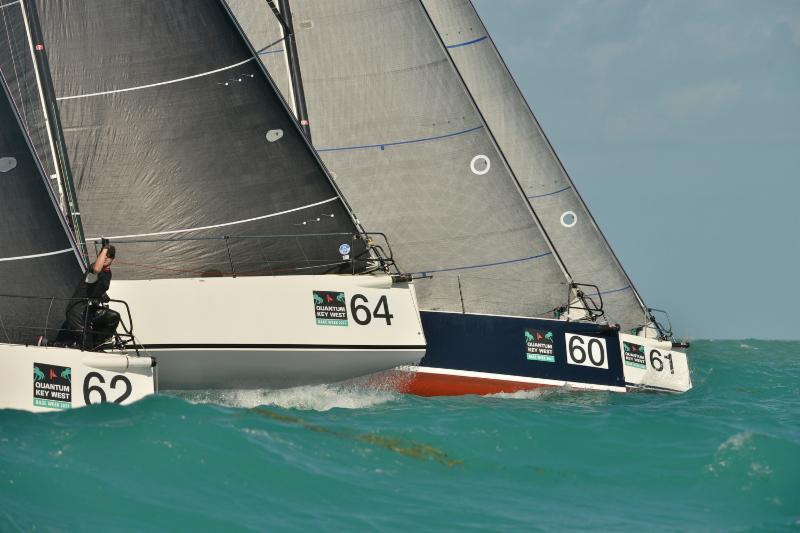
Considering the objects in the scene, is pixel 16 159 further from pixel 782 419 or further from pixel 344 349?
pixel 782 419

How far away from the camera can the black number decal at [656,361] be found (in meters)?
16.6

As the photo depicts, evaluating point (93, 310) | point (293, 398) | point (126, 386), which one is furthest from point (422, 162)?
point (126, 386)

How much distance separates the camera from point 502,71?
19219mm

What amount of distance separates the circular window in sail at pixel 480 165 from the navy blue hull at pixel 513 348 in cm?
196

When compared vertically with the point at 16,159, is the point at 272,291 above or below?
below

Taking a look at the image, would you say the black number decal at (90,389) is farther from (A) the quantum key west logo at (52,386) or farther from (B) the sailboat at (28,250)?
(B) the sailboat at (28,250)

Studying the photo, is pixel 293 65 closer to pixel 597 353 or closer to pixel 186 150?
pixel 186 150

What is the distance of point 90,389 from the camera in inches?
403

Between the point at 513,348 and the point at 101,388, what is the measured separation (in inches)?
244

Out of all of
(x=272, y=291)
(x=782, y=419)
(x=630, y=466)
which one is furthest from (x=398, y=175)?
(x=630, y=466)

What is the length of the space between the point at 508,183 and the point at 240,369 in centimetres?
516

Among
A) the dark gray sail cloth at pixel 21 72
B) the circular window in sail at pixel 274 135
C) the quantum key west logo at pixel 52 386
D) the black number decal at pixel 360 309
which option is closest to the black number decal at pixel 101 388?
the quantum key west logo at pixel 52 386

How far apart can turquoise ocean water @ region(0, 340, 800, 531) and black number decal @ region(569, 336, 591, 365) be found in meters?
2.82

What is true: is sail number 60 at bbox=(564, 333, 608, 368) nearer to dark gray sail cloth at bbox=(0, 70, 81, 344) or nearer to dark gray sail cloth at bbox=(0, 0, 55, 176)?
dark gray sail cloth at bbox=(0, 0, 55, 176)
